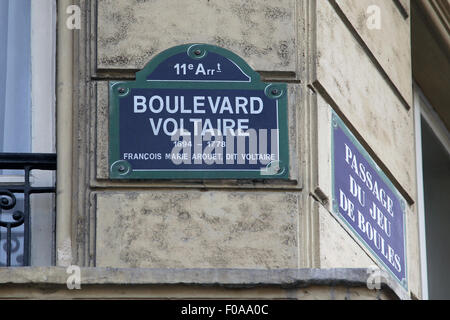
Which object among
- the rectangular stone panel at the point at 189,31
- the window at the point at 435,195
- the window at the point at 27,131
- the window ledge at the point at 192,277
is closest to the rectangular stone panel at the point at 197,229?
the window at the point at 27,131

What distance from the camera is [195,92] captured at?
28.1 feet

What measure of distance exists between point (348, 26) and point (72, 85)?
146 centimetres

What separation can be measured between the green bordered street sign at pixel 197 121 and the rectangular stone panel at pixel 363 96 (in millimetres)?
368

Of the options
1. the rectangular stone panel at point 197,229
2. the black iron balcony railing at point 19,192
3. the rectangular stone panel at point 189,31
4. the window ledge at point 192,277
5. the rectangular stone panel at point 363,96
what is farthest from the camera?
the rectangular stone panel at point 363,96

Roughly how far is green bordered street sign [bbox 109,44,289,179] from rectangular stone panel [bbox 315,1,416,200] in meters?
0.37

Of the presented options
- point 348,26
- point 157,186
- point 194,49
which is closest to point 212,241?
point 157,186

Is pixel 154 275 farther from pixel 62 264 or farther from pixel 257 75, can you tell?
pixel 257 75

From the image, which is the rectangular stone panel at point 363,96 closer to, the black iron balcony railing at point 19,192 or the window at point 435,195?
the black iron balcony railing at point 19,192

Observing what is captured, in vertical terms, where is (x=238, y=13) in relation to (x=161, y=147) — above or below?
above

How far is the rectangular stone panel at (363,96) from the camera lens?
8953mm

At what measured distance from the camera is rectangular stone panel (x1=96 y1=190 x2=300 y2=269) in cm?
830

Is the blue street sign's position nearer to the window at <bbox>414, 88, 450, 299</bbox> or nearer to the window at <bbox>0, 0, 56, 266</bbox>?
the window at <bbox>0, 0, 56, 266</bbox>
